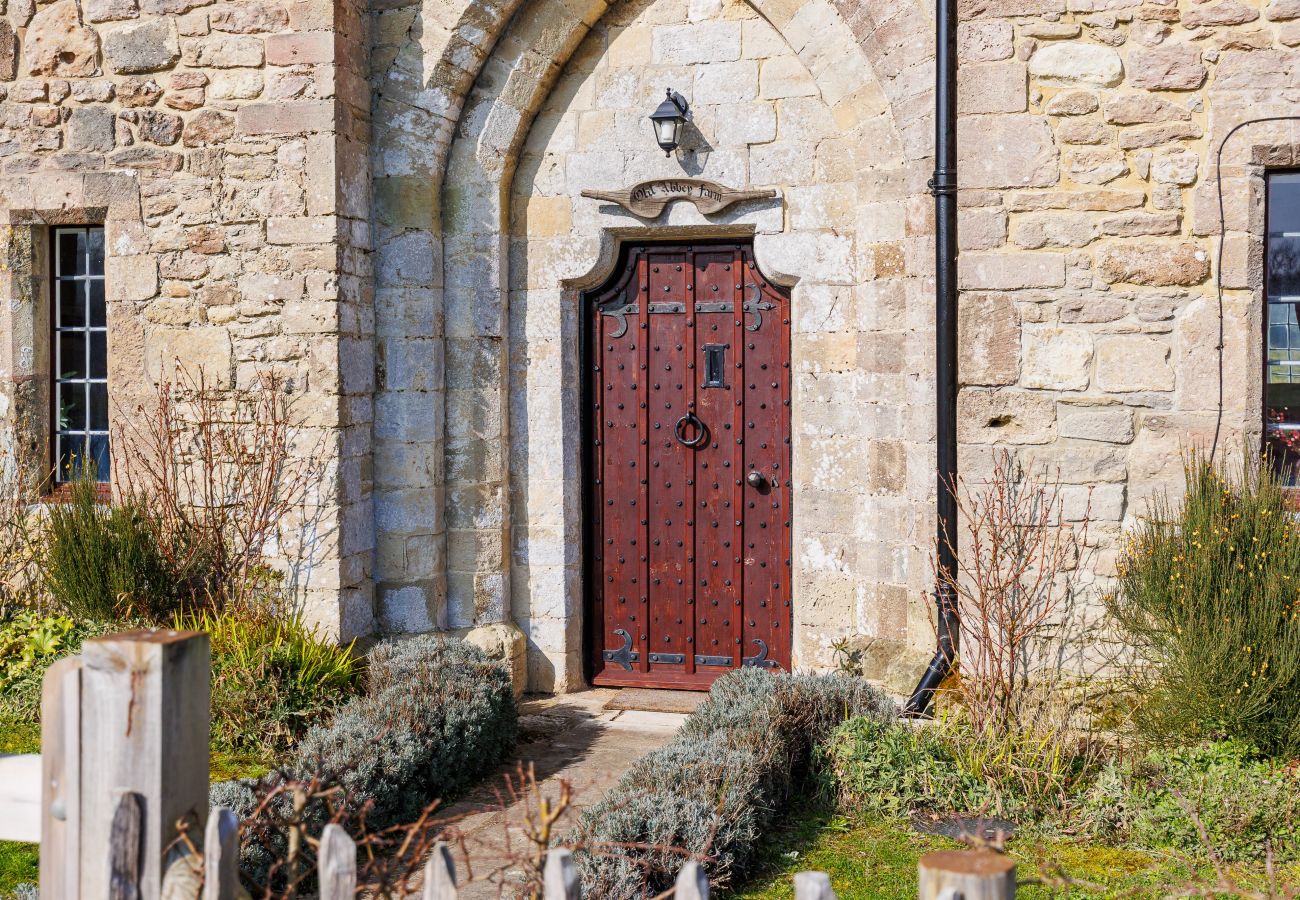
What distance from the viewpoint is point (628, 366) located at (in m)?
6.47

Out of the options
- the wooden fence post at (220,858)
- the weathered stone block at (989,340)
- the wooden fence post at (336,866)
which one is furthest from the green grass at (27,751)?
the weathered stone block at (989,340)

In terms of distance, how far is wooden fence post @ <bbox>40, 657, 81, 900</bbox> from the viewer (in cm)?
210

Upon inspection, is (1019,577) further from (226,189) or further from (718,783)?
(226,189)

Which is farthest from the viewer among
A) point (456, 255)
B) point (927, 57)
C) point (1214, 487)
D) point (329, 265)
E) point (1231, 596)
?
point (456, 255)

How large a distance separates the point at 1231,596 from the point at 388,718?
308 cm

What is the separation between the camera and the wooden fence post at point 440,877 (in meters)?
2.03

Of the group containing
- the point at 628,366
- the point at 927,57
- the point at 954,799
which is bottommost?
the point at 954,799

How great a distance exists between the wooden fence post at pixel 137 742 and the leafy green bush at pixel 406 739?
1595mm

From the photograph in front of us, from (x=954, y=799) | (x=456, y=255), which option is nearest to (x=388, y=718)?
(x=954, y=799)

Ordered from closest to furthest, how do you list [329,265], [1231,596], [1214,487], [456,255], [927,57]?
1. [1231,596]
2. [1214,487]
3. [927,57]
4. [329,265]
5. [456,255]

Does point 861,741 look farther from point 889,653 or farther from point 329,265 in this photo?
point 329,265

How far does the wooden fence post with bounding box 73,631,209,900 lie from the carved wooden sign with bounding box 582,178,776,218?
14.5 ft

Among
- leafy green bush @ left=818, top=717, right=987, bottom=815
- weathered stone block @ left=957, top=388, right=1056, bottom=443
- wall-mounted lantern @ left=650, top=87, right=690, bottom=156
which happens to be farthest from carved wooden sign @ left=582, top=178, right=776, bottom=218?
leafy green bush @ left=818, top=717, right=987, bottom=815

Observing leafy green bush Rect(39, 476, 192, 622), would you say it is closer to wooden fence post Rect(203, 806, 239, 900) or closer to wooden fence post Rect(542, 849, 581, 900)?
wooden fence post Rect(203, 806, 239, 900)
